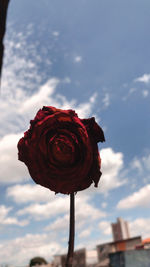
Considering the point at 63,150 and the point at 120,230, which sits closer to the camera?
the point at 63,150

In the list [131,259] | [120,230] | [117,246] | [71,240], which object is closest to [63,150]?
[71,240]

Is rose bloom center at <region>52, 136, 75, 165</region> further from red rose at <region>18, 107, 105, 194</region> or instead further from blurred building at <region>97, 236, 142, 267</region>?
blurred building at <region>97, 236, 142, 267</region>

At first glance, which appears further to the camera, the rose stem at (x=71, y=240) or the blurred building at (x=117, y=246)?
the blurred building at (x=117, y=246)

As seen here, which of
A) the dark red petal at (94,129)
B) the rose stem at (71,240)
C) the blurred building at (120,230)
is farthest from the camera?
the blurred building at (120,230)

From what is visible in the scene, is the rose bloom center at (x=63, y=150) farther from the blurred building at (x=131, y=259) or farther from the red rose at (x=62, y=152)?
the blurred building at (x=131, y=259)

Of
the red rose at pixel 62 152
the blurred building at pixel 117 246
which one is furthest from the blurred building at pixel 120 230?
the red rose at pixel 62 152

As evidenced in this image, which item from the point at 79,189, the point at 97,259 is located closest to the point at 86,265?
the point at 97,259

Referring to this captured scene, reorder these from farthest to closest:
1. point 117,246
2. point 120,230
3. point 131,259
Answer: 1. point 120,230
2. point 117,246
3. point 131,259

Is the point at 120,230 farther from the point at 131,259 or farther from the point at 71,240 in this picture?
the point at 71,240
